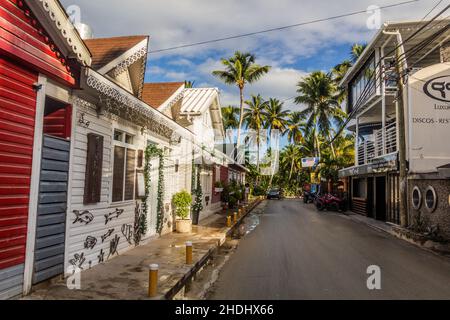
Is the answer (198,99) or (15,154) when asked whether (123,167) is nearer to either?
(15,154)

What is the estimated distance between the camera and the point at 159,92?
1341cm

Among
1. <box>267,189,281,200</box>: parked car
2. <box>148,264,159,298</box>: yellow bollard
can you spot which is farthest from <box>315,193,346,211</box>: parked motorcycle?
<box>148,264,159,298</box>: yellow bollard

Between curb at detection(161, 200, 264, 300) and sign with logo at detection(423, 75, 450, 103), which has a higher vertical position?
sign with logo at detection(423, 75, 450, 103)

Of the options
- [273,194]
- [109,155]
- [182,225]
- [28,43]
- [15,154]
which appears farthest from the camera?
[273,194]

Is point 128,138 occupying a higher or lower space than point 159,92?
lower

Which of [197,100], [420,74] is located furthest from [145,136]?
[420,74]

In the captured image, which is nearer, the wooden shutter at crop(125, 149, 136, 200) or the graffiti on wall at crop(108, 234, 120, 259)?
the graffiti on wall at crop(108, 234, 120, 259)

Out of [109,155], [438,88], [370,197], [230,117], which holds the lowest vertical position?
[370,197]

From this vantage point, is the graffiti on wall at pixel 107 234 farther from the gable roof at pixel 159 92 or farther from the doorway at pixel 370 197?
the doorway at pixel 370 197

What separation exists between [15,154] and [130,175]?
407 centimetres

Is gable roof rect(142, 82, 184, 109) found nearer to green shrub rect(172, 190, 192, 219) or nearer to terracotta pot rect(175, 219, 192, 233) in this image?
green shrub rect(172, 190, 192, 219)

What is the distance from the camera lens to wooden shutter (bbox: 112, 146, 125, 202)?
26.5ft

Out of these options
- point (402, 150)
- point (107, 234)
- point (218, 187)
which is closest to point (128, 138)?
point (107, 234)

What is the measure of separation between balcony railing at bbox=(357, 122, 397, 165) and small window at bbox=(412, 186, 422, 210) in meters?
4.14
